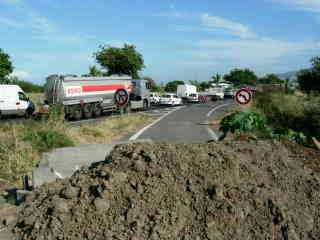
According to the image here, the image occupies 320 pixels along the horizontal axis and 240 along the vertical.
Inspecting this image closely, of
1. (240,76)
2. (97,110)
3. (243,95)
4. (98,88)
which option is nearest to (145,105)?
(98,88)

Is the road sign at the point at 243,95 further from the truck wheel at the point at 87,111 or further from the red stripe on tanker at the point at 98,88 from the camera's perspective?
the red stripe on tanker at the point at 98,88

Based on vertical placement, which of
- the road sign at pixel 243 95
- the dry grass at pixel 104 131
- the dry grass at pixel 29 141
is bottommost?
the dry grass at pixel 104 131

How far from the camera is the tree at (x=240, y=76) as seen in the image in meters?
146

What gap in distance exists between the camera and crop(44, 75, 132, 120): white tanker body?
34.8 metres

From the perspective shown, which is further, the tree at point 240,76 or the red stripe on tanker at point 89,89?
the tree at point 240,76

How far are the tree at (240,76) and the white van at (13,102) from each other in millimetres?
114051

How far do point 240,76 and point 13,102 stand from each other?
122730 mm

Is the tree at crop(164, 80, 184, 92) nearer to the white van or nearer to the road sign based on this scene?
the white van

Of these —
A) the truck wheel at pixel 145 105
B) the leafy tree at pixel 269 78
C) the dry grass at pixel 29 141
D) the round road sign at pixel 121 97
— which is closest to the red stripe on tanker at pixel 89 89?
→ the truck wheel at pixel 145 105

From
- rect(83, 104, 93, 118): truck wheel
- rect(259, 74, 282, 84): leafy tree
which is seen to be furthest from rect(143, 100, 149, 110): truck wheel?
rect(259, 74, 282, 84): leafy tree

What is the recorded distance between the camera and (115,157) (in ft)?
21.1

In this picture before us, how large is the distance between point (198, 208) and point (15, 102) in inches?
1163

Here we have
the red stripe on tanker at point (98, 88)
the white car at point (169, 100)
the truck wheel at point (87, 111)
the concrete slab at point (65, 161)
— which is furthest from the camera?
the white car at point (169, 100)

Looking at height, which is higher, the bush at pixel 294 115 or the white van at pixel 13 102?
the white van at pixel 13 102
